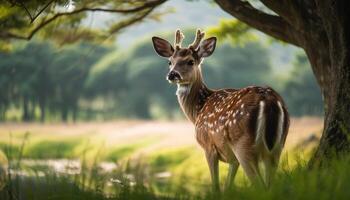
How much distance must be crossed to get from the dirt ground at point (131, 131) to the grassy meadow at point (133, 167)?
0.21 feet

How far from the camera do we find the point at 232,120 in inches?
277

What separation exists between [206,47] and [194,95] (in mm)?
639

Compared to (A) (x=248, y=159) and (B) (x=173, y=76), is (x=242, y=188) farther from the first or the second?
(B) (x=173, y=76)

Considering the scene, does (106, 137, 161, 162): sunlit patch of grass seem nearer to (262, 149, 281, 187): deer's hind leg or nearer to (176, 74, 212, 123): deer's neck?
(176, 74, 212, 123): deer's neck

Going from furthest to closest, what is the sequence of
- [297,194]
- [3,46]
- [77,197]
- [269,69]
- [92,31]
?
[269,69], [92,31], [3,46], [77,197], [297,194]

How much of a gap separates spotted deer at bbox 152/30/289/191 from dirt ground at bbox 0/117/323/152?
20.6m

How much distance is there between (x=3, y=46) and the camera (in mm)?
15055

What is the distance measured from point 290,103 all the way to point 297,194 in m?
47.7

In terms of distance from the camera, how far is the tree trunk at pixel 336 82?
7527 mm

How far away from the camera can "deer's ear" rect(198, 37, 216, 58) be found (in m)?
8.73

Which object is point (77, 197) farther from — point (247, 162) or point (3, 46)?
point (3, 46)

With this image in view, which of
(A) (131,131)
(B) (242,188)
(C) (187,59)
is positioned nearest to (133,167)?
(C) (187,59)

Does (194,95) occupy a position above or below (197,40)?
below

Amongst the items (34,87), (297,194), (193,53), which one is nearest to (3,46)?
(193,53)
